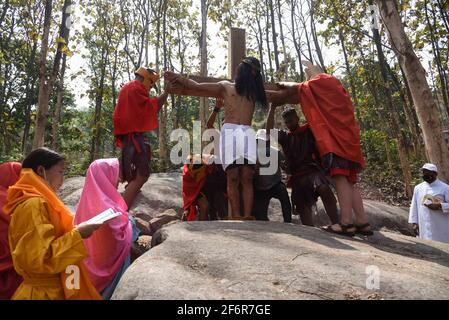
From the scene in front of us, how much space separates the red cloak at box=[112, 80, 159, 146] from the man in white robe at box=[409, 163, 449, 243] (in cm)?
421

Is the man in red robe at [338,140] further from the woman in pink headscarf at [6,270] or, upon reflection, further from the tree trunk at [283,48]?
the tree trunk at [283,48]

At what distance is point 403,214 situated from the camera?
27.7 ft

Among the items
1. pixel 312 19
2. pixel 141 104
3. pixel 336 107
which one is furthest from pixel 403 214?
pixel 312 19

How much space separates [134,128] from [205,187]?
1.44 metres

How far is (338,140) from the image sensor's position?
3969 mm

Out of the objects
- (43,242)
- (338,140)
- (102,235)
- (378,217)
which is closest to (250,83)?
(338,140)

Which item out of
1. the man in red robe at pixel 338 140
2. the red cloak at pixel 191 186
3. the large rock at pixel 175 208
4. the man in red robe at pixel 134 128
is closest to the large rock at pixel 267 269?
the man in red robe at pixel 338 140

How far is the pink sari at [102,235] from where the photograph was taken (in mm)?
2920

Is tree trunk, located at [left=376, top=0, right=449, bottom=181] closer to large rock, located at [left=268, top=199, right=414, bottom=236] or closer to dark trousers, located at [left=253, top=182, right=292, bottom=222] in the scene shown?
dark trousers, located at [left=253, top=182, right=292, bottom=222]

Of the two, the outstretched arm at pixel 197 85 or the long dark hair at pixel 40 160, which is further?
the outstretched arm at pixel 197 85

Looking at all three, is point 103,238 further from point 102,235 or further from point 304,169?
point 304,169

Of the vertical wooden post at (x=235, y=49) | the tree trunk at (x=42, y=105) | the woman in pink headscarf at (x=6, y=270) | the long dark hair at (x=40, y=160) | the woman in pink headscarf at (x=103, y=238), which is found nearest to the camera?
the long dark hair at (x=40, y=160)

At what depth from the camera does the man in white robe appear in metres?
5.62

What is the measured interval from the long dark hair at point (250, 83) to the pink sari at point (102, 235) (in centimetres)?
203
